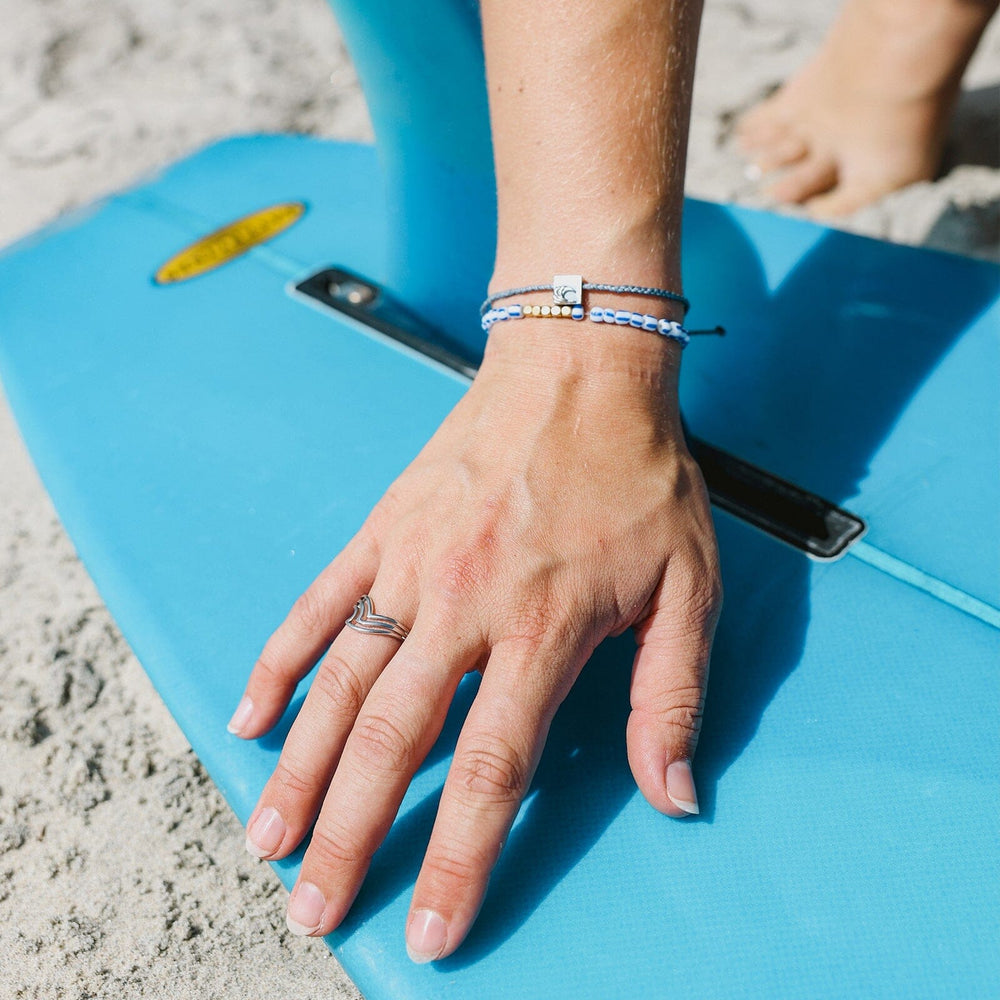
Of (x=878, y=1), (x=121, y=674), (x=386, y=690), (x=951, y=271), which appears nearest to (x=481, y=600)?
(x=386, y=690)

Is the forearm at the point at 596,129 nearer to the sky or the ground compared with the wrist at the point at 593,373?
nearer to the sky

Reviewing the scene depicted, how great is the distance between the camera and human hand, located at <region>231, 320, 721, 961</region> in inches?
22.4

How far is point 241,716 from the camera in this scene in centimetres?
70

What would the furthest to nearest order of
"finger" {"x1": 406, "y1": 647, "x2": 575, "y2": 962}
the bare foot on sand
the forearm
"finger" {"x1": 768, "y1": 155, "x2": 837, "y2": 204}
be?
"finger" {"x1": 768, "y1": 155, "x2": 837, "y2": 204} → the bare foot on sand → the forearm → "finger" {"x1": 406, "y1": 647, "x2": 575, "y2": 962}

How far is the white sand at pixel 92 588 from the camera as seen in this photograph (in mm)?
714

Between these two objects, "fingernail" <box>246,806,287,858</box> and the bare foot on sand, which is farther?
the bare foot on sand

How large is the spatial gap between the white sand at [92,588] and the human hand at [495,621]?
0.17m

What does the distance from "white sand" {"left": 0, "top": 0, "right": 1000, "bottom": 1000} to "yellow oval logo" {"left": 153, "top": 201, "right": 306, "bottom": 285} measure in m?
0.33

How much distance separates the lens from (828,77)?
1.62m

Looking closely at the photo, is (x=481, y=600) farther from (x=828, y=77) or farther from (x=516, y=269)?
(x=828, y=77)

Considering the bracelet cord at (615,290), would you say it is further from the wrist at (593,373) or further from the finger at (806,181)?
the finger at (806,181)

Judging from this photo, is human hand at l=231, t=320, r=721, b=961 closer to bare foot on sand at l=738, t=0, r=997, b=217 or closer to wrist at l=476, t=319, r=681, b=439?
wrist at l=476, t=319, r=681, b=439

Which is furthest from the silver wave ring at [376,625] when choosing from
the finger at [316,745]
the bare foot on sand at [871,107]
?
the bare foot on sand at [871,107]

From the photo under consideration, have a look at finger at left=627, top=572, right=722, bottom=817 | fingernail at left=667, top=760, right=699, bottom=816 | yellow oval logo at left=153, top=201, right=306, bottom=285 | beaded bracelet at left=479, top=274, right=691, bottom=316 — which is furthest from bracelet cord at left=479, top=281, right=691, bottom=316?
yellow oval logo at left=153, top=201, right=306, bottom=285
